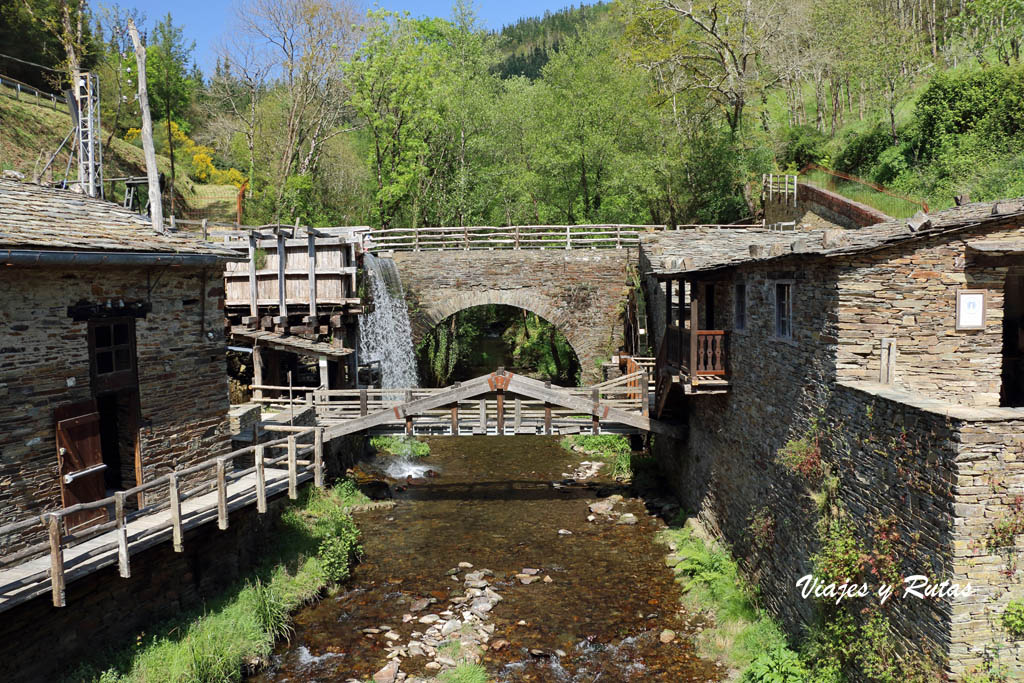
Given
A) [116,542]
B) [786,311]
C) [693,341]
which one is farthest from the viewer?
Result: [693,341]

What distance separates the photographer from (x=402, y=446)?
22.4m

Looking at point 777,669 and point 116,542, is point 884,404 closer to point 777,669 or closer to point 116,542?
point 777,669

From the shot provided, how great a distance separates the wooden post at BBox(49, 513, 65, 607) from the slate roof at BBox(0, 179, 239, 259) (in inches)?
133

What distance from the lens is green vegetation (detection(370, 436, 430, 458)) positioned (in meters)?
22.0

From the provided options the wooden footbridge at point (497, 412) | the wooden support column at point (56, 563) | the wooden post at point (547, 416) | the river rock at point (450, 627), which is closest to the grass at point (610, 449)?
the wooden footbridge at point (497, 412)

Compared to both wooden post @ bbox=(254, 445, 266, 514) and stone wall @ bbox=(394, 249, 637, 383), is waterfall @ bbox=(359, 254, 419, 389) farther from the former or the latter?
wooden post @ bbox=(254, 445, 266, 514)

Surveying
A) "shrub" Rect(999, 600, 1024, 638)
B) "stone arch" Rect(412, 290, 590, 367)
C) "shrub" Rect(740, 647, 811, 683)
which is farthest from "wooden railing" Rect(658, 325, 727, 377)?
"stone arch" Rect(412, 290, 590, 367)

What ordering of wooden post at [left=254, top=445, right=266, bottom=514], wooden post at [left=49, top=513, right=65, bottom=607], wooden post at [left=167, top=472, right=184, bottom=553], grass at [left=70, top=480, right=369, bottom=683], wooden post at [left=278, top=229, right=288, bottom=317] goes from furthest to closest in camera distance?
wooden post at [left=278, top=229, right=288, bottom=317] < wooden post at [left=254, top=445, right=266, bottom=514] < wooden post at [left=167, top=472, right=184, bottom=553] < grass at [left=70, top=480, right=369, bottom=683] < wooden post at [left=49, top=513, right=65, bottom=607]

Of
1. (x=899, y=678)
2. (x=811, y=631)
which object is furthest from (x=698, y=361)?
(x=899, y=678)

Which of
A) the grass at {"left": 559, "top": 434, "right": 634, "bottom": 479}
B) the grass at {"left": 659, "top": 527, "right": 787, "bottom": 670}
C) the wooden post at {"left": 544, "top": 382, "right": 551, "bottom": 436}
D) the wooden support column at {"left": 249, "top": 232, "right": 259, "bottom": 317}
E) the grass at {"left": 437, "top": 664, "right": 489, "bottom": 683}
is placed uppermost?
the wooden support column at {"left": 249, "top": 232, "right": 259, "bottom": 317}

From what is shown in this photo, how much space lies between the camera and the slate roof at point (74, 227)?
9.02m

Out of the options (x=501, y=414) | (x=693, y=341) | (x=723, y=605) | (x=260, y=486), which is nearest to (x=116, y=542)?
(x=260, y=486)

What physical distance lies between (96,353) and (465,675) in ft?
23.9

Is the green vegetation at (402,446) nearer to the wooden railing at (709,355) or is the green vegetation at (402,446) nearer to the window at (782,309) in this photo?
the wooden railing at (709,355)
